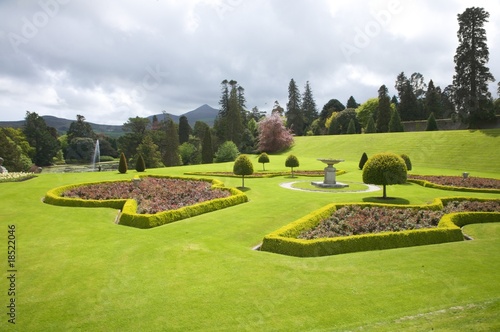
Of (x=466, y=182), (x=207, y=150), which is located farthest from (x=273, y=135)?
(x=466, y=182)

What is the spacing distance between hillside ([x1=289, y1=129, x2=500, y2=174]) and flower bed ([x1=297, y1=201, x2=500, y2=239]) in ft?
74.0

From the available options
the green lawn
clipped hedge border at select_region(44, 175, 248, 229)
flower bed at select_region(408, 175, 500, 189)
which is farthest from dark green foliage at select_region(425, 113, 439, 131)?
clipped hedge border at select_region(44, 175, 248, 229)

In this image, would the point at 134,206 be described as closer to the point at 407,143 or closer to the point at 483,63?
the point at 407,143

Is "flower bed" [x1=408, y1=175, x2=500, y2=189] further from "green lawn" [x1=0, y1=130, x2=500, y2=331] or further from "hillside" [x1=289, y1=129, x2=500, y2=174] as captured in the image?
"hillside" [x1=289, y1=129, x2=500, y2=174]

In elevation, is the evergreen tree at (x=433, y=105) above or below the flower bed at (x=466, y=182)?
above

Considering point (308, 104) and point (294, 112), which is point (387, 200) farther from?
point (308, 104)

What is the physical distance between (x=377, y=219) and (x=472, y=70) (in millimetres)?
42710

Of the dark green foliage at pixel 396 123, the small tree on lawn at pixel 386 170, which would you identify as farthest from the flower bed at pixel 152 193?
the dark green foliage at pixel 396 123

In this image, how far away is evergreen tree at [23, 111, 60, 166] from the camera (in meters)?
64.4

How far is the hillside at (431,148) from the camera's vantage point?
37463 millimetres

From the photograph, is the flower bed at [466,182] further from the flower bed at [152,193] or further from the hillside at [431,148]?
the flower bed at [152,193]

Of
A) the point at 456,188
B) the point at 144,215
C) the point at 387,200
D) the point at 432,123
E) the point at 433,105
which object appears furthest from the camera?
the point at 433,105

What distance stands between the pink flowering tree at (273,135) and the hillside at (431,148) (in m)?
2.94

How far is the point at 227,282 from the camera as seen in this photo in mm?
7992
